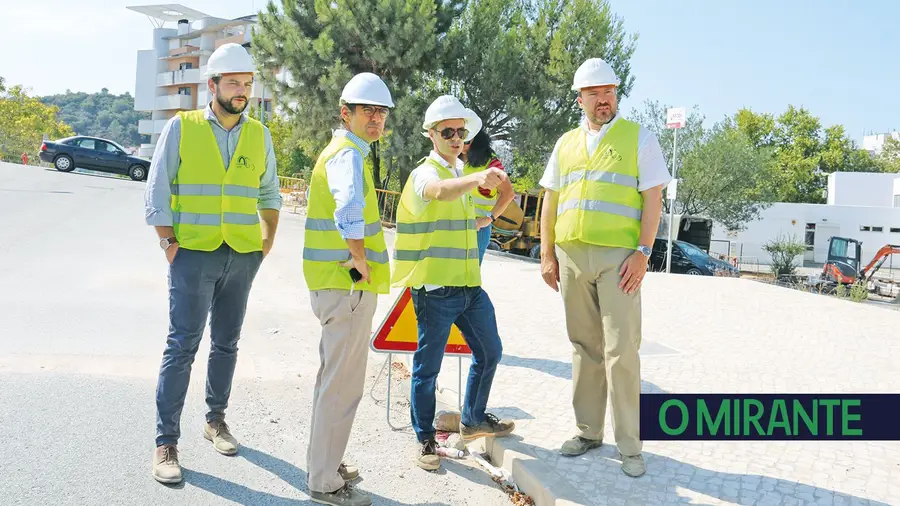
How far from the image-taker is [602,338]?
4172 millimetres

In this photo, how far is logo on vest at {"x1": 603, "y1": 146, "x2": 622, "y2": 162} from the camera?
12.8 ft

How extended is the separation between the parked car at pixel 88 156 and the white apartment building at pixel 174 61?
51.2 m

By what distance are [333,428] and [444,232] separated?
4.19 feet

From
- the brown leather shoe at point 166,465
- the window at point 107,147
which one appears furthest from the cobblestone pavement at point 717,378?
the window at point 107,147

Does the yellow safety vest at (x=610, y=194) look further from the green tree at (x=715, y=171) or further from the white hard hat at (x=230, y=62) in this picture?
the green tree at (x=715, y=171)

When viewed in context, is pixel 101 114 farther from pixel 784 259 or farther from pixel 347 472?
pixel 347 472

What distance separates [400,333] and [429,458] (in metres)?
1.04

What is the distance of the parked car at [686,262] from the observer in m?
22.2

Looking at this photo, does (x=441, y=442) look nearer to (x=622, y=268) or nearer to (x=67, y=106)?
(x=622, y=268)

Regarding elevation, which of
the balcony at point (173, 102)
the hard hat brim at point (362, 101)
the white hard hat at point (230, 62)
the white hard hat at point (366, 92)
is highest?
the balcony at point (173, 102)

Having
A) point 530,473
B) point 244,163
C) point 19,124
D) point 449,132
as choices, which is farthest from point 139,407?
point 19,124

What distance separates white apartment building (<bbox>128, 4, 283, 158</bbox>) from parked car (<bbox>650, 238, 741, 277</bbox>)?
216ft

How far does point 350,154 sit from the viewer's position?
3.46 metres

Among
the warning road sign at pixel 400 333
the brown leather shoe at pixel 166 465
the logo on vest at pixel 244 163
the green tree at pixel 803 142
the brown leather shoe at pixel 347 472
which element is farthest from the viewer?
the green tree at pixel 803 142
